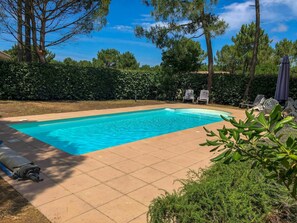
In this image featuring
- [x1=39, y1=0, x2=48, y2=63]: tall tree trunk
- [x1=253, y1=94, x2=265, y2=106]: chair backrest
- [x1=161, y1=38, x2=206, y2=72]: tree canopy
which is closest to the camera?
[x1=253, y1=94, x2=265, y2=106]: chair backrest

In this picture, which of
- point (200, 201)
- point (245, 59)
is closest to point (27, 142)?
point (200, 201)

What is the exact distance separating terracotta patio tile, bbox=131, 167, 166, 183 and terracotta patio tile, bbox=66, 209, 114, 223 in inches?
45.8

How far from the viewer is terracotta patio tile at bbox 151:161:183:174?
4.51 metres

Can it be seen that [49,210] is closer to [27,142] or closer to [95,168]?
[95,168]

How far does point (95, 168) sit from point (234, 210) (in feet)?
9.91

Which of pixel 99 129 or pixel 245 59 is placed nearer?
pixel 99 129

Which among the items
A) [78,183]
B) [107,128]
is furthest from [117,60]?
[78,183]

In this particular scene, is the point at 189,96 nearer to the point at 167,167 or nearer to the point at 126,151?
the point at 126,151

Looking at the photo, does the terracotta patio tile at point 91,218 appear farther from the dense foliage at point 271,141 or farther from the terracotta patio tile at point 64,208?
the dense foliage at point 271,141

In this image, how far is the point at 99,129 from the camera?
29.8 ft

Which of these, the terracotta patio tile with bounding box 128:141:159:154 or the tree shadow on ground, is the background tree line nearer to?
the tree shadow on ground

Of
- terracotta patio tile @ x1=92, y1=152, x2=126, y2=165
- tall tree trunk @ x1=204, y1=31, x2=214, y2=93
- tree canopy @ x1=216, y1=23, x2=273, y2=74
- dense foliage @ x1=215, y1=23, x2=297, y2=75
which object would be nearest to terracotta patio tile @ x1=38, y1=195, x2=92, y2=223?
terracotta patio tile @ x1=92, y1=152, x2=126, y2=165

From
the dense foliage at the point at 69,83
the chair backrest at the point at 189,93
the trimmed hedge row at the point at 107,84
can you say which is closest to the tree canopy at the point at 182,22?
the chair backrest at the point at 189,93

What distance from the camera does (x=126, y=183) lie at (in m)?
3.90
